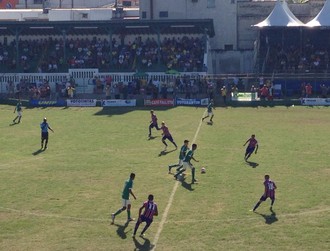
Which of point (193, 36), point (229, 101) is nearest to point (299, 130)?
point (229, 101)

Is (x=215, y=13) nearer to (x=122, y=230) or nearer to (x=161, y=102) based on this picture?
(x=161, y=102)

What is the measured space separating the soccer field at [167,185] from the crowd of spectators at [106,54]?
16.3m

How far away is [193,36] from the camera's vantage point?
66.0 meters

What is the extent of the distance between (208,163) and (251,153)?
7.56 ft

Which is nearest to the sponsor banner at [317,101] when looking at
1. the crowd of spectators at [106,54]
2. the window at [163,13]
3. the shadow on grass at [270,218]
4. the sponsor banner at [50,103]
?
the crowd of spectators at [106,54]

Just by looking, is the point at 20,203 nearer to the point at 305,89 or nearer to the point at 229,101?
the point at 229,101

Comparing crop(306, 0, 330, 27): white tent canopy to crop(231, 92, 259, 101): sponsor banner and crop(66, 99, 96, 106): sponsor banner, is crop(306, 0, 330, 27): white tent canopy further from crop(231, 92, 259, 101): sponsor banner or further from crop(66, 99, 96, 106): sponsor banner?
crop(66, 99, 96, 106): sponsor banner

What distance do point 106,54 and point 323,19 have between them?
67.2 feet

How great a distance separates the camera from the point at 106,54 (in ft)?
Answer: 210

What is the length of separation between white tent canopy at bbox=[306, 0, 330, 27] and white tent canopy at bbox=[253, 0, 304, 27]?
110 cm

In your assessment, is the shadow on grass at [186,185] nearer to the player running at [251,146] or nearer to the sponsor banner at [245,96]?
the player running at [251,146]

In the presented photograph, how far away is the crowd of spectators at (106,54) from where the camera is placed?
61.5 meters

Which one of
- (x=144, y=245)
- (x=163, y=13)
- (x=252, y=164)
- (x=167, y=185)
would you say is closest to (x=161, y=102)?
(x=163, y=13)

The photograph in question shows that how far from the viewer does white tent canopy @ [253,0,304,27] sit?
200ft
